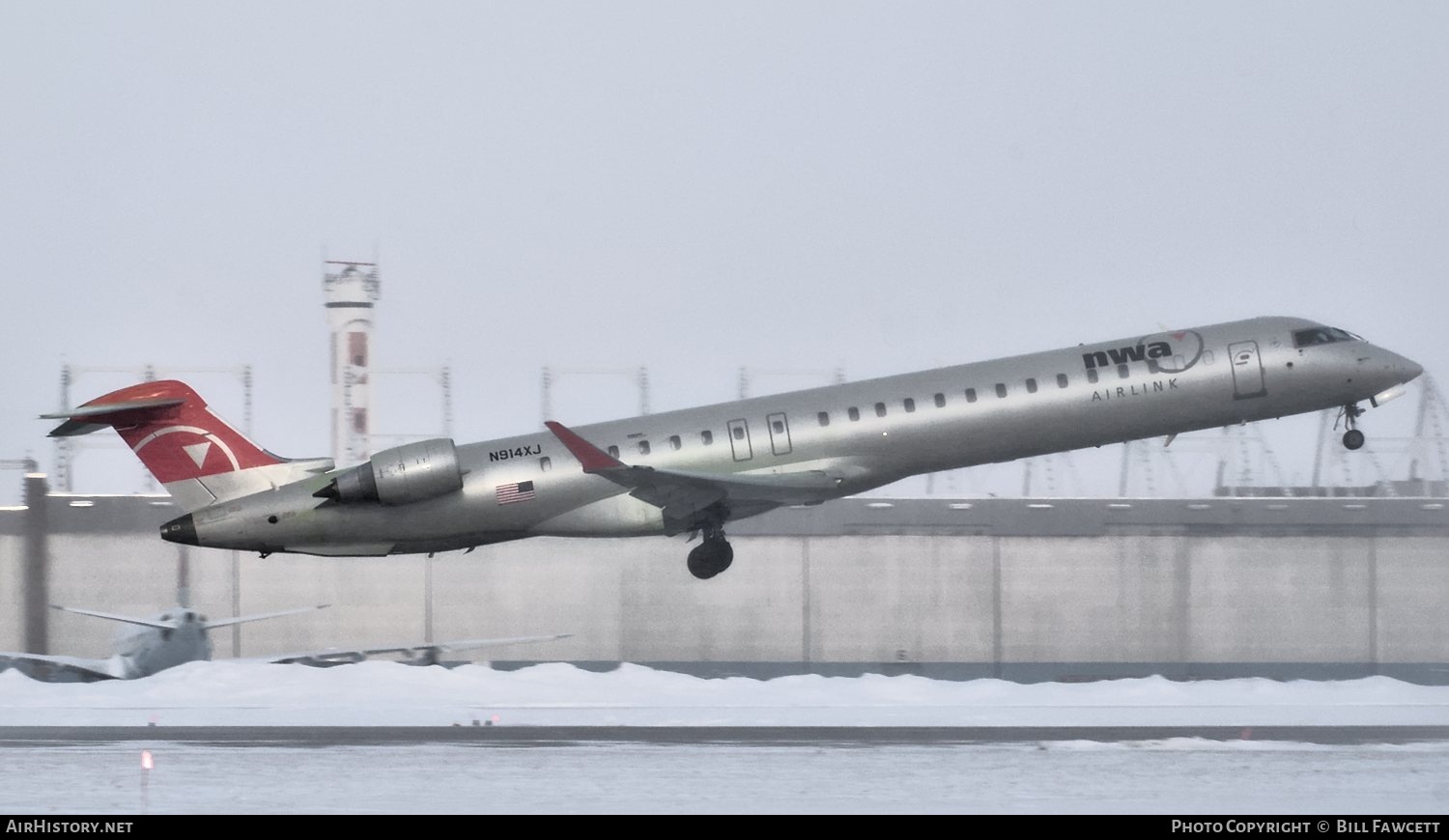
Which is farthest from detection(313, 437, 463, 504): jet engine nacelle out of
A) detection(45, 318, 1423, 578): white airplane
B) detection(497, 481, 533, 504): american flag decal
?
detection(497, 481, 533, 504): american flag decal

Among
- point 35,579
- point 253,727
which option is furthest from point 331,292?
point 253,727

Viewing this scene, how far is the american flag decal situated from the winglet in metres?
1.43

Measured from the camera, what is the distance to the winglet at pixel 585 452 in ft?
83.1

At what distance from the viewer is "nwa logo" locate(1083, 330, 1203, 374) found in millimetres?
26766

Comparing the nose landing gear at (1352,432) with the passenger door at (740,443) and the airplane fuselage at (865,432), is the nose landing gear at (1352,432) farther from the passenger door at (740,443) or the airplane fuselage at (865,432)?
the passenger door at (740,443)

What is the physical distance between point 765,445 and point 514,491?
12.7 feet

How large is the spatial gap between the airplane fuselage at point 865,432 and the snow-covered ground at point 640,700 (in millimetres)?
3746

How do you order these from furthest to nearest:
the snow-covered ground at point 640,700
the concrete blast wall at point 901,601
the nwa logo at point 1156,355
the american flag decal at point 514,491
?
the concrete blast wall at point 901,601, the snow-covered ground at point 640,700, the american flag decal at point 514,491, the nwa logo at point 1156,355

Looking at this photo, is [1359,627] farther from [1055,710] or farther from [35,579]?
[35,579]

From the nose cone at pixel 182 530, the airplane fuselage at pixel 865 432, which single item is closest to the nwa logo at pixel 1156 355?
the airplane fuselage at pixel 865 432

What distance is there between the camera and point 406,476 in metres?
26.6

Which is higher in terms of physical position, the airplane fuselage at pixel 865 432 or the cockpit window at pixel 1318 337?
the cockpit window at pixel 1318 337

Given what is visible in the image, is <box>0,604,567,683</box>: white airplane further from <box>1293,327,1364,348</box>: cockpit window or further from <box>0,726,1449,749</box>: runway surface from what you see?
<box>1293,327,1364,348</box>: cockpit window

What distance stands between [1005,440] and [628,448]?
5635 millimetres
